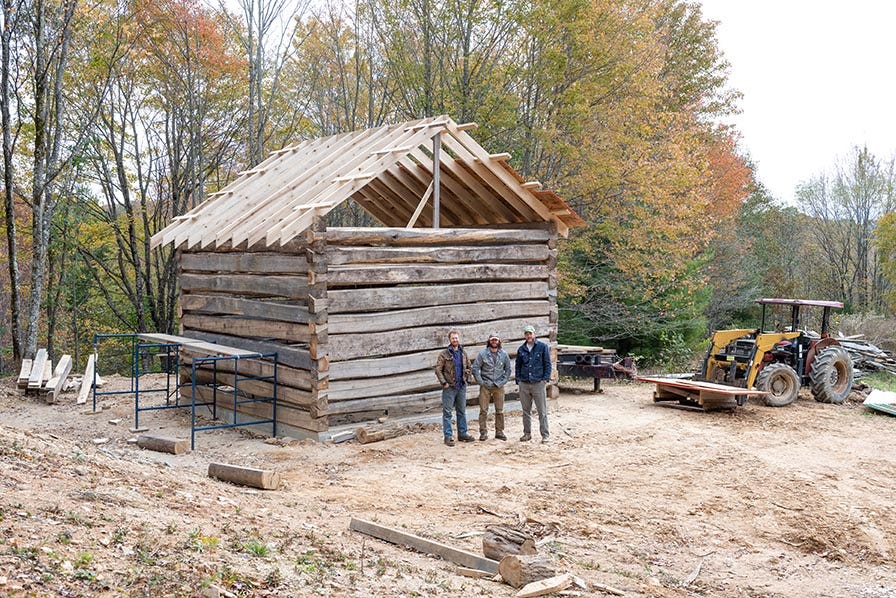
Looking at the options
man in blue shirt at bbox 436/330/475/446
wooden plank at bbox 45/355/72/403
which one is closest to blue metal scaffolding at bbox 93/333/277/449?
wooden plank at bbox 45/355/72/403

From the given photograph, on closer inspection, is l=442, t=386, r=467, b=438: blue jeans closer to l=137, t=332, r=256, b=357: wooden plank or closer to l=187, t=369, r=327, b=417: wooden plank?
l=187, t=369, r=327, b=417: wooden plank

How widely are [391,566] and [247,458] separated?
523 cm

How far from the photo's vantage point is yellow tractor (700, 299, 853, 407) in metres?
15.3

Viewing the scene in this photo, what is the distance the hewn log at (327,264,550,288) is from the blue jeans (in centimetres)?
199

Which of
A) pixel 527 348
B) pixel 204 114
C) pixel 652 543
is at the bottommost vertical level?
pixel 652 543

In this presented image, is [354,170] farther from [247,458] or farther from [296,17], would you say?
[296,17]

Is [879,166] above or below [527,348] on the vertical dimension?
above

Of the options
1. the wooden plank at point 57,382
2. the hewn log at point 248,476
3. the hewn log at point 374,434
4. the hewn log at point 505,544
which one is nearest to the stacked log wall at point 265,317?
the hewn log at point 374,434

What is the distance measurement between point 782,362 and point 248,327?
Result: 10.4 metres

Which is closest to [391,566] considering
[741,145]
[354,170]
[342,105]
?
[354,170]

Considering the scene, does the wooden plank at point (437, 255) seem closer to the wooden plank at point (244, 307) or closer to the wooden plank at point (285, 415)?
the wooden plank at point (244, 307)

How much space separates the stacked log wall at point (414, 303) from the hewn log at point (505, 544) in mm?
5559

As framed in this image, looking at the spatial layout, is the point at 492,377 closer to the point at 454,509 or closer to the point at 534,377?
the point at 534,377

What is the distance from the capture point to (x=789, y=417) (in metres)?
14.3
